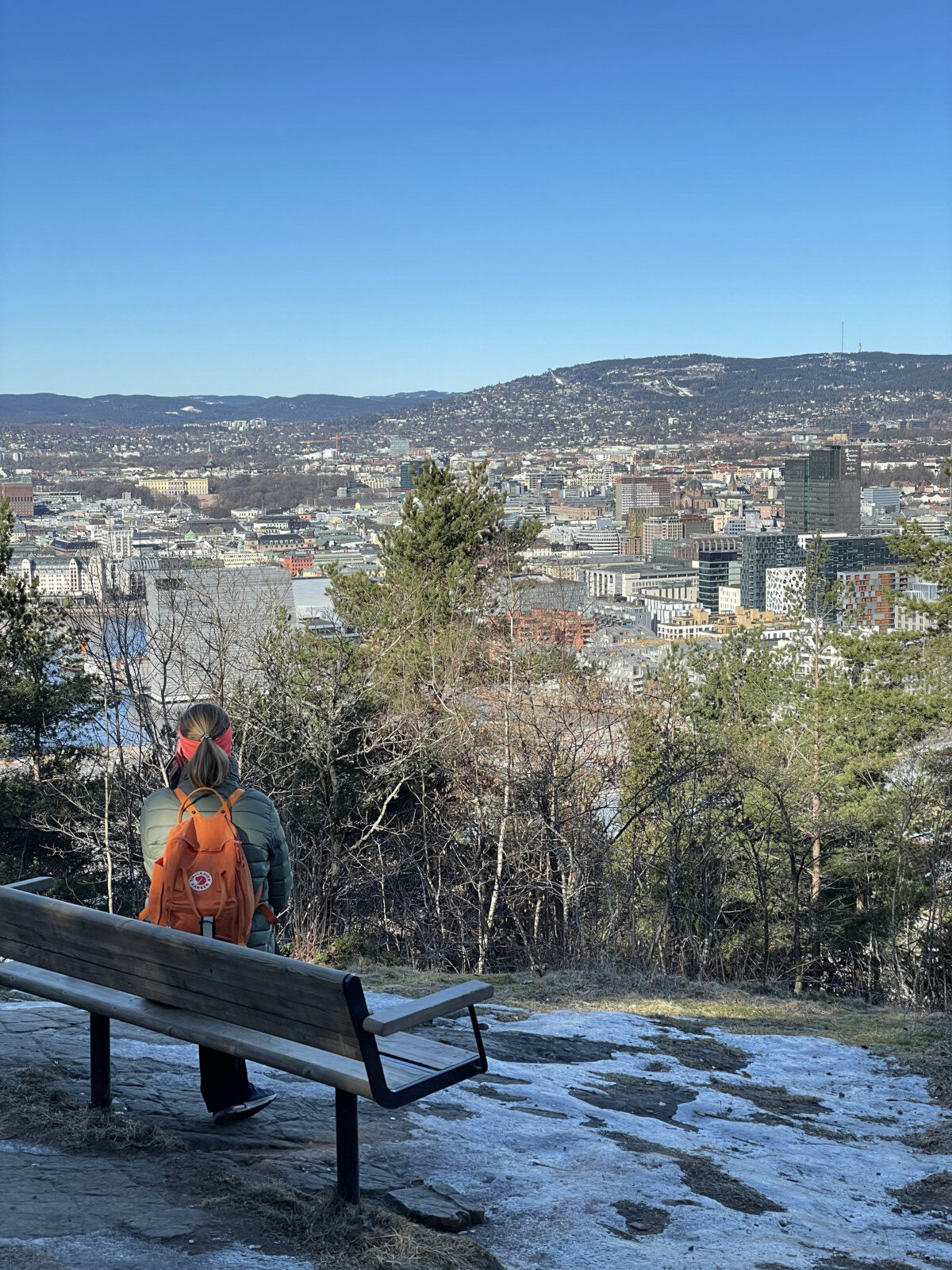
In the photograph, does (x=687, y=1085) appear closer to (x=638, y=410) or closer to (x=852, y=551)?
(x=852, y=551)

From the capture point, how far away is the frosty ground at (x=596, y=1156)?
2904mm

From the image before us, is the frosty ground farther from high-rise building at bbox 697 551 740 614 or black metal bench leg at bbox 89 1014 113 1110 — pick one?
high-rise building at bbox 697 551 740 614

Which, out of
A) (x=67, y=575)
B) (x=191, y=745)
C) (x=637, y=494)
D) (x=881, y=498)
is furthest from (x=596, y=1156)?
(x=637, y=494)

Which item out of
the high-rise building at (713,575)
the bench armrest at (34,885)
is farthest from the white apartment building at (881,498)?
the bench armrest at (34,885)

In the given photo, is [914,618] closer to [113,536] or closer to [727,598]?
[113,536]

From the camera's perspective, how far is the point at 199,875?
137 inches

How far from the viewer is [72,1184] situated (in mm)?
3006

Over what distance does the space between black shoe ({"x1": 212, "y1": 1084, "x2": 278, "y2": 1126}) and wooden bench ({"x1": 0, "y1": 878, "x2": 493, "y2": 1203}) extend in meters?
0.37

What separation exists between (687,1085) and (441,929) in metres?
8.75

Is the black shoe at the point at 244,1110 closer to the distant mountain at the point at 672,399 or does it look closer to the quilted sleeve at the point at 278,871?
the quilted sleeve at the point at 278,871

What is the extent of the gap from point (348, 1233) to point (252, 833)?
1.18 metres

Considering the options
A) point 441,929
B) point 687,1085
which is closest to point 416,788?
point 441,929

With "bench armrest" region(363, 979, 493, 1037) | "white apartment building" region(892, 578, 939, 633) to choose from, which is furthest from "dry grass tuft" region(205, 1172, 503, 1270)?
"white apartment building" region(892, 578, 939, 633)

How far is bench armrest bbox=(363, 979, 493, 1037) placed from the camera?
9.00 feet
